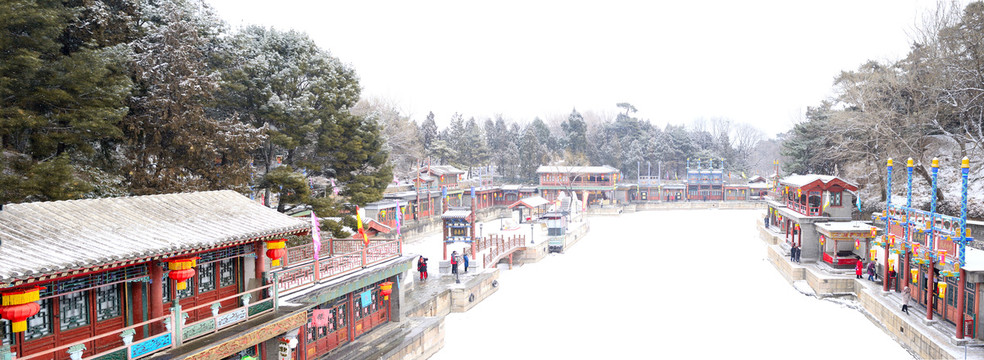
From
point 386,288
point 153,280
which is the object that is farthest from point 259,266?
point 386,288

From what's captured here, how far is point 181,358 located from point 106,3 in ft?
39.2

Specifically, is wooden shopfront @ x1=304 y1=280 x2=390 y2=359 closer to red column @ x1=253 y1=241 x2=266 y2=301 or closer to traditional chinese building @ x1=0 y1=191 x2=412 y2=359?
traditional chinese building @ x1=0 y1=191 x2=412 y2=359

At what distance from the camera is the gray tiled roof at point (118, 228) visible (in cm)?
714

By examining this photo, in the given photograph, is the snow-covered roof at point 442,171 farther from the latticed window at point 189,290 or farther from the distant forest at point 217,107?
the latticed window at point 189,290

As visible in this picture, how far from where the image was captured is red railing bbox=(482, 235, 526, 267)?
25.5 meters

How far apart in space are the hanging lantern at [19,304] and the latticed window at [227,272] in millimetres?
3867

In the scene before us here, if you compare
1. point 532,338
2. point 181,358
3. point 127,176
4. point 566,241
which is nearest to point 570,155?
point 566,241

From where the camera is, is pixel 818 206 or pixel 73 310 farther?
pixel 818 206

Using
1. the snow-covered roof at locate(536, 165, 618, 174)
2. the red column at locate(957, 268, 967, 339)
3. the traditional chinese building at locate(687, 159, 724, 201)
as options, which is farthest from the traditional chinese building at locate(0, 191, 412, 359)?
the traditional chinese building at locate(687, 159, 724, 201)

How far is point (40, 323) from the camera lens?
7879 mm

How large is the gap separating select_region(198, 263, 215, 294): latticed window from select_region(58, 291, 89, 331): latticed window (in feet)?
6.60

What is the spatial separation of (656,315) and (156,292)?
16.1 metres

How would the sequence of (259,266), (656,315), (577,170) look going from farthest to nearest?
(577,170) < (656,315) < (259,266)

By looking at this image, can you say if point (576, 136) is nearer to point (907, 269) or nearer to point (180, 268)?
point (907, 269)
